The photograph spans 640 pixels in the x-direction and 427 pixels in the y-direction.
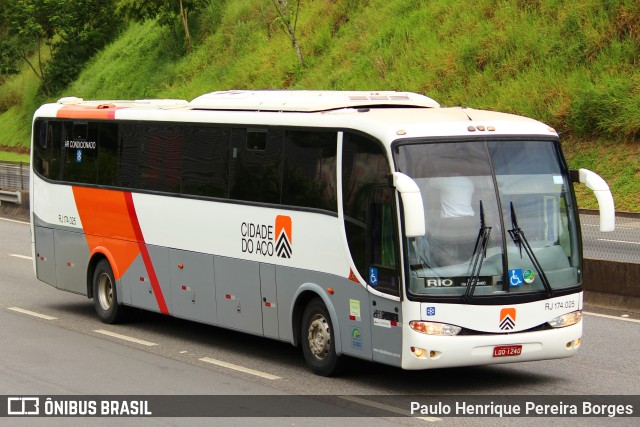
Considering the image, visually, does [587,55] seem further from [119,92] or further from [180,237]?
[119,92]

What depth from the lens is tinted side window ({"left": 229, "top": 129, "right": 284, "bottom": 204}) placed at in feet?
43.8

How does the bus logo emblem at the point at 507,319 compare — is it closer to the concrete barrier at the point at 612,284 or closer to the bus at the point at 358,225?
the bus at the point at 358,225

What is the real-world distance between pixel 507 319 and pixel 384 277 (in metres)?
1.24

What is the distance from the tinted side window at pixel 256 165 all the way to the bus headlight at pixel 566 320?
3.45m

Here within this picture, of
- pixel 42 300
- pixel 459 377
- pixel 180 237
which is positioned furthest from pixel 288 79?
pixel 459 377

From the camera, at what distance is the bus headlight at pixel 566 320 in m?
11.6

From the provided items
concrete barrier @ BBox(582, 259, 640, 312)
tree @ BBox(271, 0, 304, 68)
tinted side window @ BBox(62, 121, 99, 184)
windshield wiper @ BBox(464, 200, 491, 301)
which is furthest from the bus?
tree @ BBox(271, 0, 304, 68)

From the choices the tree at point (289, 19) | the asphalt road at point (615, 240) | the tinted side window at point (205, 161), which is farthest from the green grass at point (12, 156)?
the tinted side window at point (205, 161)

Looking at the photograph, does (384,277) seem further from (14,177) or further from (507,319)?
(14,177)

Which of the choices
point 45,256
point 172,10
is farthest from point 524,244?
point 172,10

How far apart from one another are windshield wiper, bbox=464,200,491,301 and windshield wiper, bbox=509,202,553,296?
11.4 inches

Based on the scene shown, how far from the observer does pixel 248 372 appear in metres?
12.8

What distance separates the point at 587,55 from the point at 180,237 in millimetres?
20610

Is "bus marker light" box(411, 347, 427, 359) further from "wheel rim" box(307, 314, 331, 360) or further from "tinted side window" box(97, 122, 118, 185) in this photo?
"tinted side window" box(97, 122, 118, 185)
